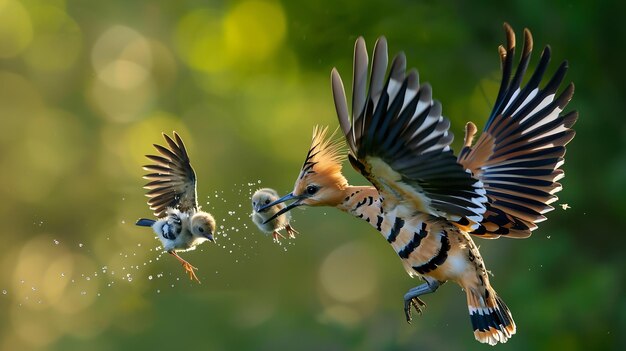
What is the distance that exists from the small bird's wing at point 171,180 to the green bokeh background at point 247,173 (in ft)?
4.96

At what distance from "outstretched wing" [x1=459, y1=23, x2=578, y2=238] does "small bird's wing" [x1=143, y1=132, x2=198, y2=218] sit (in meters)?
0.80

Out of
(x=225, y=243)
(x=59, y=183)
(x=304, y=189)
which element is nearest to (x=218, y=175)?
(x=225, y=243)

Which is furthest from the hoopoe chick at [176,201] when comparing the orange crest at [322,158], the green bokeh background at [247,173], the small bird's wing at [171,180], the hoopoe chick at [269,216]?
the green bokeh background at [247,173]

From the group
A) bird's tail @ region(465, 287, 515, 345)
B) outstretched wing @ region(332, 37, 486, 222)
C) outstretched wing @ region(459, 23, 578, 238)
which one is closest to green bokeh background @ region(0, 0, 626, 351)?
outstretched wing @ region(459, 23, 578, 238)

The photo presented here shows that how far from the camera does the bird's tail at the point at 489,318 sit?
2.84 m

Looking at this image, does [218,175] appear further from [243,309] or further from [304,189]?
[304,189]

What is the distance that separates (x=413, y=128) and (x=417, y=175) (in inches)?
5.9

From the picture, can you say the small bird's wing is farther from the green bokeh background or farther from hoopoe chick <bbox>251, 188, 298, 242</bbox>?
the green bokeh background

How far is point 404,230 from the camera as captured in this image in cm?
268

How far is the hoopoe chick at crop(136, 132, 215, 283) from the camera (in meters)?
3.21

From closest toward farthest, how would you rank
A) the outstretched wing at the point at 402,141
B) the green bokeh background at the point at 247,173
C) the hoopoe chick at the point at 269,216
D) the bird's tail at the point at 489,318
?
1. the outstretched wing at the point at 402,141
2. the bird's tail at the point at 489,318
3. the hoopoe chick at the point at 269,216
4. the green bokeh background at the point at 247,173

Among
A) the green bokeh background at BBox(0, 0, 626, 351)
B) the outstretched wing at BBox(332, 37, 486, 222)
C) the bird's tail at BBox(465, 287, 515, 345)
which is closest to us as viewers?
the outstretched wing at BBox(332, 37, 486, 222)

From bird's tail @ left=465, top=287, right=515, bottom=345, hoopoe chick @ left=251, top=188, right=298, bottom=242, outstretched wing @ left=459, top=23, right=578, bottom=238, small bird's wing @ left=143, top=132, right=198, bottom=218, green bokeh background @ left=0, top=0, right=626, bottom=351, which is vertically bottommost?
green bokeh background @ left=0, top=0, right=626, bottom=351

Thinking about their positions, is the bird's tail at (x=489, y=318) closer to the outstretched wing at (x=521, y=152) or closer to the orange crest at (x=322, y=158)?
the outstretched wing at (x=521, y=152)
